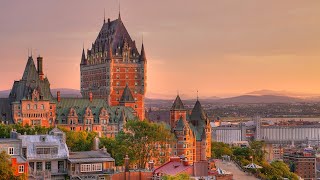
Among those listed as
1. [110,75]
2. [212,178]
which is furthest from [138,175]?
[110,75]

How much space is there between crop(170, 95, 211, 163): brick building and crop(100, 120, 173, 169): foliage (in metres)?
25.1

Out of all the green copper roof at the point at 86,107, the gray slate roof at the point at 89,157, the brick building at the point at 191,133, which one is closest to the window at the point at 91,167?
the gray slate roof at the point at 89,157

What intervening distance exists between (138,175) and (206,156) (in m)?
78.7

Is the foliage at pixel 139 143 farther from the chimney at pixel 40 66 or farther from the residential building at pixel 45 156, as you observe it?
the chimney at pixel 40 66

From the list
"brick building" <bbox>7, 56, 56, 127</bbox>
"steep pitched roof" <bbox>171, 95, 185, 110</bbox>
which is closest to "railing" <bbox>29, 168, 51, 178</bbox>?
Answer: "brick building" <bbox>7, 56, 56, 127</bbox>

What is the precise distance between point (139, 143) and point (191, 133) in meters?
40.3

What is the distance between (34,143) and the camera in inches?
3356

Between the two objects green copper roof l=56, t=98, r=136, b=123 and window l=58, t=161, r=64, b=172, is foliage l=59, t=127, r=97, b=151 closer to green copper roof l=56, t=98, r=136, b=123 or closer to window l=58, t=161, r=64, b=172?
window l=58, t=161, r=64, b=172

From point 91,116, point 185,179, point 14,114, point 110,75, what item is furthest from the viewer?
point 110,75

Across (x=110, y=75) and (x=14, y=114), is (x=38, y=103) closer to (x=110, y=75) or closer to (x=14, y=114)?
(x=14, y=114)

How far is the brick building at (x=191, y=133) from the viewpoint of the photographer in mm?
155625

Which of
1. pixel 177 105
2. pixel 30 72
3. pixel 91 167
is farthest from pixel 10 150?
pixel 177 105

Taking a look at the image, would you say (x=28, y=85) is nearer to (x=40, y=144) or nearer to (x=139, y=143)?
(x=139, y=143)

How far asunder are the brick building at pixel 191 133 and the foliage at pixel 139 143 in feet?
82.4
